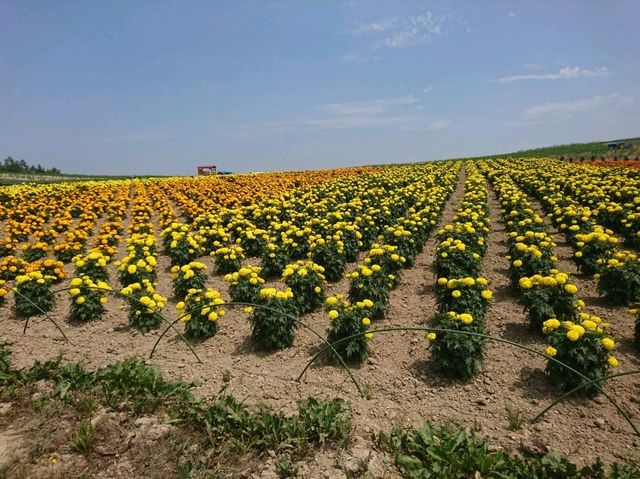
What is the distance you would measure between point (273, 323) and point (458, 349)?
2675 mm

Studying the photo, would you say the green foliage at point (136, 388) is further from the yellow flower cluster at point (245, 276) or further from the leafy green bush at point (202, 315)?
the yellow flower cluster at point (245, 276)

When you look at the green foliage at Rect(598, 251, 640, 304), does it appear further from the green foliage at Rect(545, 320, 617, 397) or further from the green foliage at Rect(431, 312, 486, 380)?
the green foliage at Rect(431, 312, 486, 380)

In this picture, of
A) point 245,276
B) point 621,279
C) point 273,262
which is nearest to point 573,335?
point 621,279

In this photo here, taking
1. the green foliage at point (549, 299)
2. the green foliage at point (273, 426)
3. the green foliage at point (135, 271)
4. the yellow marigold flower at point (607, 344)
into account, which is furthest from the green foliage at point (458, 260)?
the green foliage at point (135, 271)

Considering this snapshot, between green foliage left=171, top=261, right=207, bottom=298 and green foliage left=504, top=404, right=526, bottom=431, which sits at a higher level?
green foliage left=171, top=261, right=207, bottom=298

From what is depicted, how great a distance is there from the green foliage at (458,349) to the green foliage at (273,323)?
2211 mm

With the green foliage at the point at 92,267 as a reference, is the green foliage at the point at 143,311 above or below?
below

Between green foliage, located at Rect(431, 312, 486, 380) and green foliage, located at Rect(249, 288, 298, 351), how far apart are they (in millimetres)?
2211

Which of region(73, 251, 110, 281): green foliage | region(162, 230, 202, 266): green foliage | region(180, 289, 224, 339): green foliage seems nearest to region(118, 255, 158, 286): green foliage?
region(73, 251, 110, 281): green foliage

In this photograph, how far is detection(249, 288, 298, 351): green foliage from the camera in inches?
232

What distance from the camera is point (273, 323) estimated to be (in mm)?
5879

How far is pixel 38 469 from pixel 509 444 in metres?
4.63

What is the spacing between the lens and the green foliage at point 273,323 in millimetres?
5883

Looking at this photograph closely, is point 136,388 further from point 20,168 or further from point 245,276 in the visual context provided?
point 20,168
